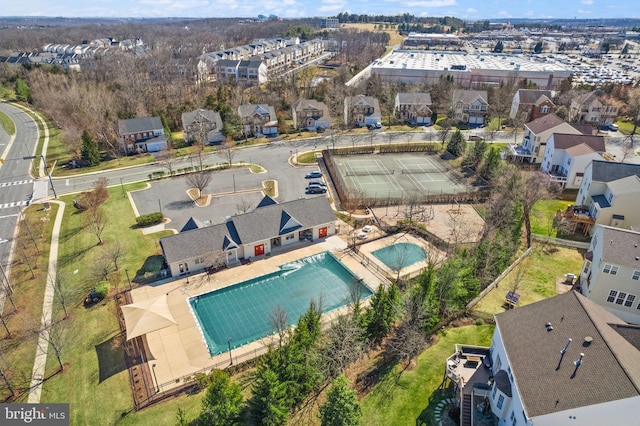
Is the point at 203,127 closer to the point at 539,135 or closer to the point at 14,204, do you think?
the point at 14,204

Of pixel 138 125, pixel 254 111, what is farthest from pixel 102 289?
pixel 254 111

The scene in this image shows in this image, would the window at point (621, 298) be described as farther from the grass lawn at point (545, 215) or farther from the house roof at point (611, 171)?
the house roof at point (611, 171)

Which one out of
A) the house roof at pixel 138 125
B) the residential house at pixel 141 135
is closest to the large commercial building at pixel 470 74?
the house roof at pixel 138 125

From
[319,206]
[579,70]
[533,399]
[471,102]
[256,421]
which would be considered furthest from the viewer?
[579,70]

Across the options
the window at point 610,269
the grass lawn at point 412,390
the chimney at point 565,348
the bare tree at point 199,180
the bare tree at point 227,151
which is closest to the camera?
the chimney at point 565,348

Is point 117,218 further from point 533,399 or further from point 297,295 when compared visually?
point 533,399

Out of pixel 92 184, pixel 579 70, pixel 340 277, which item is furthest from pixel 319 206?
pixel 579 70

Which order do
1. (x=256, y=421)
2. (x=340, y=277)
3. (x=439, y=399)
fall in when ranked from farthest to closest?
(x=340, y=277)
(x=439, y=399)
(x=256, y=421)
